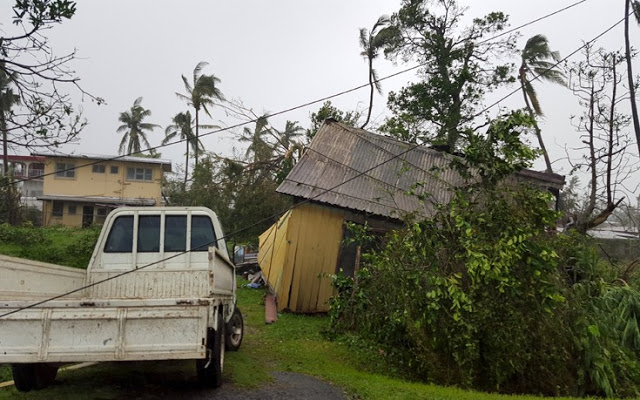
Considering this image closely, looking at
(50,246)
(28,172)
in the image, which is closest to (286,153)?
(50,246)

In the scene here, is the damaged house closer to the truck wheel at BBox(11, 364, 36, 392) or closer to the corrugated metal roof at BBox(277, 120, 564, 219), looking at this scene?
the corrugated metal roof at BBox(277, 120, 564, 219)

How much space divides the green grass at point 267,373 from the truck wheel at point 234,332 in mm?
131

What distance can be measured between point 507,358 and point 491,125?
3.61 m

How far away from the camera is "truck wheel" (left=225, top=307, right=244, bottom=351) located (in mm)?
7971

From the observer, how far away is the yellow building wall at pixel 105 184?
3456cm

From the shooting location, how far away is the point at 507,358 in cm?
698

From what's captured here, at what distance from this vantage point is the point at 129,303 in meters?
4.91

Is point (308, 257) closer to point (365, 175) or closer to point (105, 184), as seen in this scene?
point (365, 175)

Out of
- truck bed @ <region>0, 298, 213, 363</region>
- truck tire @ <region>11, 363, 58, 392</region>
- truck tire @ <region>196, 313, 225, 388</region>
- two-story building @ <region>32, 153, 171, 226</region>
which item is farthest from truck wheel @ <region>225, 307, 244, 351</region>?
two-story building @ <region>32, 153, 171, 226</region>

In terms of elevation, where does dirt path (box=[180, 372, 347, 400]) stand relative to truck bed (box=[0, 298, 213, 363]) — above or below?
below

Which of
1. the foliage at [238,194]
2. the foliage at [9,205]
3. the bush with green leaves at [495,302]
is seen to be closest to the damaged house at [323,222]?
the bush with green leaves at [495,302]

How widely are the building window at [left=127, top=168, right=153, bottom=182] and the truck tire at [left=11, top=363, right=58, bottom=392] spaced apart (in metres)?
31.6

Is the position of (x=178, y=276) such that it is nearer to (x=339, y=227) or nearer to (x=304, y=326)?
(x=304, y=326)

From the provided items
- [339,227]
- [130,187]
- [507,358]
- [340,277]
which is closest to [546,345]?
[507,358]
